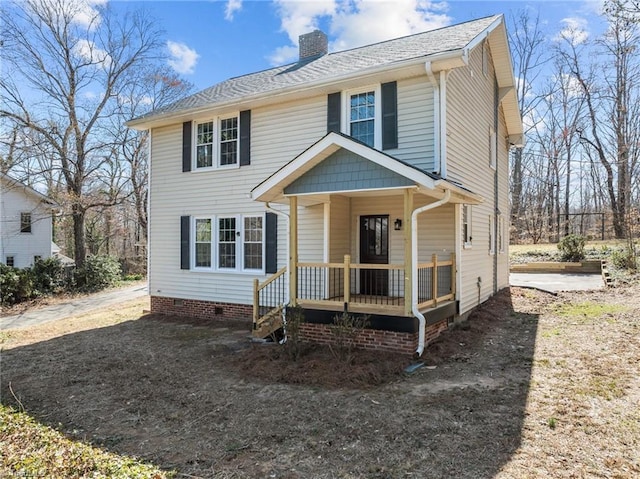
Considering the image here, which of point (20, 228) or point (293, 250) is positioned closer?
point (293, 250)

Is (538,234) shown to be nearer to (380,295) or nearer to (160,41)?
(380,295)

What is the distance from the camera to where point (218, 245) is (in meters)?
10.8

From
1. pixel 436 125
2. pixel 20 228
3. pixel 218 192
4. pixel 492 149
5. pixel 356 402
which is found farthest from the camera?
pixel 20 228

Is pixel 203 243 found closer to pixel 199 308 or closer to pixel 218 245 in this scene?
pixel 218 245

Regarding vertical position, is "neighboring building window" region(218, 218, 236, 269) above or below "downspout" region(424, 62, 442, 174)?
below

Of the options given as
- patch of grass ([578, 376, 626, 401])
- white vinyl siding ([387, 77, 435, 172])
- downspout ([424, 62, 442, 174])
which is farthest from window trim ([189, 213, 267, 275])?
patch of grass ([578, 376, 626, 401])

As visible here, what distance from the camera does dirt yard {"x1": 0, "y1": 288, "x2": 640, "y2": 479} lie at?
384 cm

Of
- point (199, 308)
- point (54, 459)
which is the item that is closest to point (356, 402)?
point (54, 459)

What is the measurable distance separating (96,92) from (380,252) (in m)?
17.9

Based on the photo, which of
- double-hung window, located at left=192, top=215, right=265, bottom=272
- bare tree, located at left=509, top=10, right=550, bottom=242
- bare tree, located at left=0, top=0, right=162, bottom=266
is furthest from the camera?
bare tree, located at left=509, top=10, right=550, bottom=242

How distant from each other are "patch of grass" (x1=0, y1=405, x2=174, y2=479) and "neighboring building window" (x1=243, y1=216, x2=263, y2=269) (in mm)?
5918

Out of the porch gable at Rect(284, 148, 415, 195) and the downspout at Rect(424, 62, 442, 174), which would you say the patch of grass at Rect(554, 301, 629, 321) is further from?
the porch gable at Rect(284, 148, 415, 195)

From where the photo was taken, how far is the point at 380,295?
9273 mm

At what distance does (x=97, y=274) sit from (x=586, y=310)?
18485 mm
